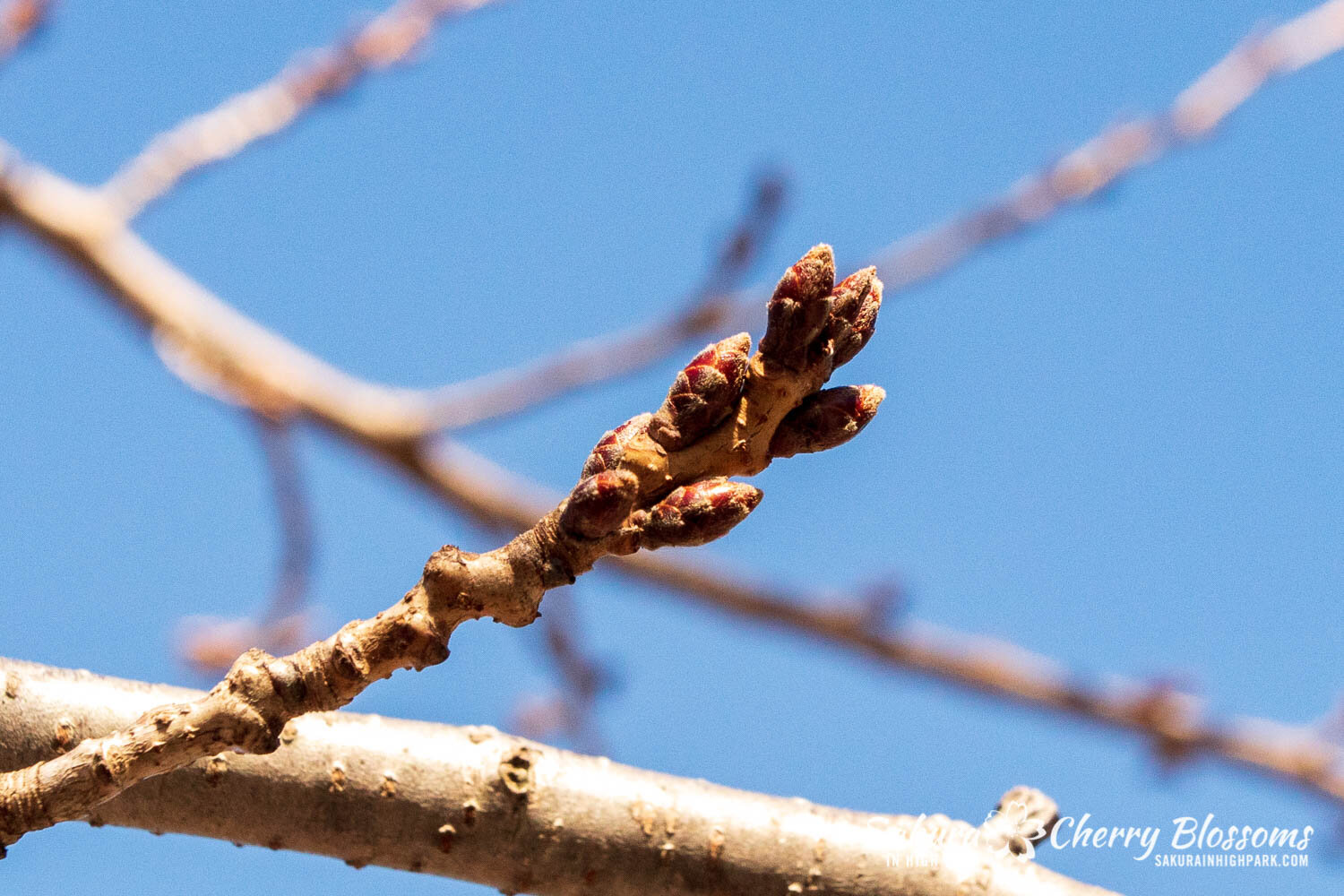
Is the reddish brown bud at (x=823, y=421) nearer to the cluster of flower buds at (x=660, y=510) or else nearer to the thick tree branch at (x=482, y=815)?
the cluster of flower buds at (x=660, y=510)

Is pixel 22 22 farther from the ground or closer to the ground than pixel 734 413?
farther from the ground

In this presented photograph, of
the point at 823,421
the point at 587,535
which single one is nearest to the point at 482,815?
the point at 587,535

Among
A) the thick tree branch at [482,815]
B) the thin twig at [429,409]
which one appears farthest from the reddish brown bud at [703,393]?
the thin twig at [429,409]

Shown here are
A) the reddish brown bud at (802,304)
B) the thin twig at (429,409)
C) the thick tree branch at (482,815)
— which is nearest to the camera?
the reddish brown bud at (802,304)

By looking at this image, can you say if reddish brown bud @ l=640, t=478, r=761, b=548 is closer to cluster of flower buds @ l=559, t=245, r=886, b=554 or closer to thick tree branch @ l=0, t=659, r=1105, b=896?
cluster of flower buds @ l=559, t=245, r=886, b=554

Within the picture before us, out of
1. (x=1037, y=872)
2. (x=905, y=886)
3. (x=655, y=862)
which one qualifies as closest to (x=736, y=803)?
(x=655, y=862)

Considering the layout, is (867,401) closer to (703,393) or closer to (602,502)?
(703,393)

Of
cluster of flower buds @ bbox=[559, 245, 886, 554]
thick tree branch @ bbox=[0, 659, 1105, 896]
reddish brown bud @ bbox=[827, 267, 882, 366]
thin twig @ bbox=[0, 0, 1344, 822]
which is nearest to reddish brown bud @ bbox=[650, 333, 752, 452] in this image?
cluster of flower buds @ bbox=[559, 245, 886, 554]
